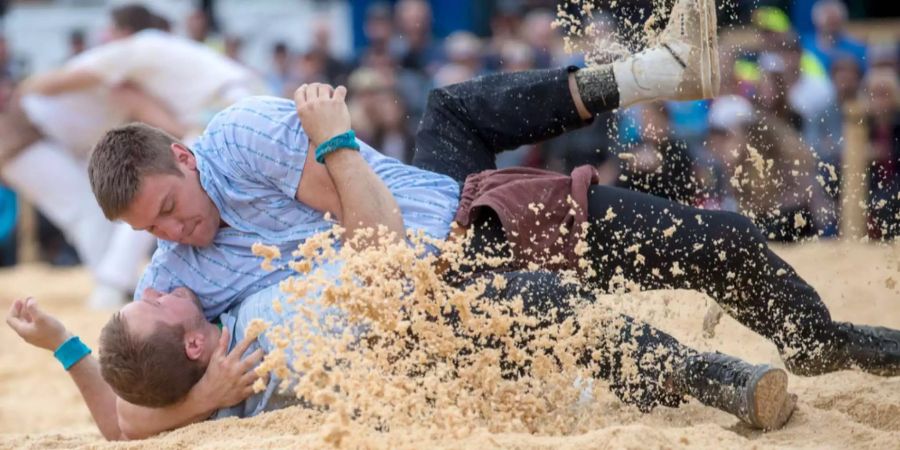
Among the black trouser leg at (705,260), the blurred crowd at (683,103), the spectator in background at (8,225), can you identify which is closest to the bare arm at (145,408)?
the black trouser leg at (705,260)

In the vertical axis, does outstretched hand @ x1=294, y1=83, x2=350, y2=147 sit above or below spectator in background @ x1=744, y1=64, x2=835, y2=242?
above

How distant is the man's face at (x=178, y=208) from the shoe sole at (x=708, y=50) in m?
1.44

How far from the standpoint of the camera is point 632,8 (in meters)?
3.69

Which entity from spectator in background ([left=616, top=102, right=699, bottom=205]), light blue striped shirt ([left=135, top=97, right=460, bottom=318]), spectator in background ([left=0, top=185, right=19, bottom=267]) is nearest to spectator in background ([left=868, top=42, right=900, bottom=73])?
spectator in background ([left=616, top=102, right=699, bottom=205])

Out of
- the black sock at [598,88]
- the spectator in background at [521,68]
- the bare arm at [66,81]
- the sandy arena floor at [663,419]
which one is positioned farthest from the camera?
the spectator in background at [521,68]

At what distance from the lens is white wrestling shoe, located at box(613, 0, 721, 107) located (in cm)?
347

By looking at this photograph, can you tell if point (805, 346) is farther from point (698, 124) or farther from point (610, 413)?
point (698, 124)

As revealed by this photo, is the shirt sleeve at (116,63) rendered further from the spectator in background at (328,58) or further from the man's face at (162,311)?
the man's face at (162,311)

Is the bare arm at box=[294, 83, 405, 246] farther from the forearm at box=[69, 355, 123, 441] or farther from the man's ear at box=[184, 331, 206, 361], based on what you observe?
the forearm at box=[69, 355, 123, 441]

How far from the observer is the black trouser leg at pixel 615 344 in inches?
124

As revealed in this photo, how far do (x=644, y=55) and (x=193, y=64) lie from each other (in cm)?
373

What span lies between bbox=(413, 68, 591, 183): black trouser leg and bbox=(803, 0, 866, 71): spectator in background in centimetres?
533

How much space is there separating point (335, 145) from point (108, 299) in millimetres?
4177

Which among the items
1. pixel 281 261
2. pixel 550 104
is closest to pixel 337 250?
pixel 281 261
